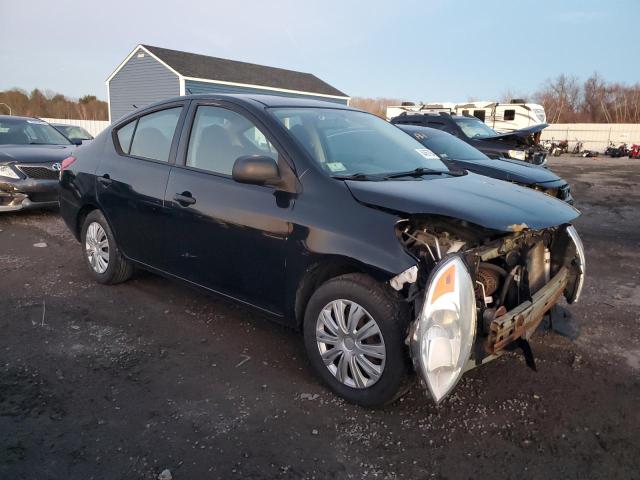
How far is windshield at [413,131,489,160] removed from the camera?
7.72 meters

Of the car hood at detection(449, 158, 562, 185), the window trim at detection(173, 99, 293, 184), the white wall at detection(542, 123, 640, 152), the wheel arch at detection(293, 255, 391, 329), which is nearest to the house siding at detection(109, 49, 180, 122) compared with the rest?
the car hood at detection(449, 158, 562, 185)

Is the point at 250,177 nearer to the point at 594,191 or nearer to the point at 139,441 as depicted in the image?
the point at 139,441

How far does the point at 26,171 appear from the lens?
24.8 ft

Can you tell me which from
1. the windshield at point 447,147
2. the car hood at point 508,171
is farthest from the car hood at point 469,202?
the windshield at point 447,147

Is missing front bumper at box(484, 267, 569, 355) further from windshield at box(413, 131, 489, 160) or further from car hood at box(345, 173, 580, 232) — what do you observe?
windshield at box(413, 131, 489, 160)

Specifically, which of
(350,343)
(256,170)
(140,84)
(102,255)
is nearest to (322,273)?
(350,343)

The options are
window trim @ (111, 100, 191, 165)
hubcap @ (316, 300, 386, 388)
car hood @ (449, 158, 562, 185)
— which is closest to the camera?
hubcap @ (316, 300, 386, 388)

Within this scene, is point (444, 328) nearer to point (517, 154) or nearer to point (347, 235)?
point (347, 235)

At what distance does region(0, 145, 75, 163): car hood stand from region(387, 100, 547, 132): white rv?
16288 millimetres

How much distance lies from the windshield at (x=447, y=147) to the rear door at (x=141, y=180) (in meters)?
4.69

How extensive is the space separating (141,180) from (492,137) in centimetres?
845

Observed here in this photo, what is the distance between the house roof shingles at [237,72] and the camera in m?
26.8

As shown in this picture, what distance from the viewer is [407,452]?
8.25 feet

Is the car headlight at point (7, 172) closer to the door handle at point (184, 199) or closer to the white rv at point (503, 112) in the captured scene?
the door handle at point (184, 199)
